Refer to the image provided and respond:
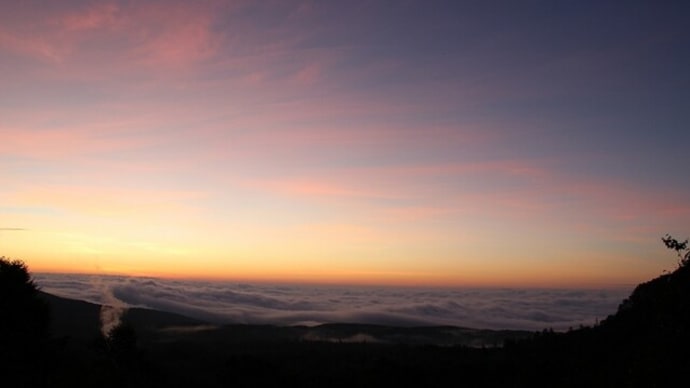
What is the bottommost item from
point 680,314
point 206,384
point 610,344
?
point 206,384

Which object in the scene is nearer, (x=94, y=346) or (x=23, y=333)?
(x=23, y=333)

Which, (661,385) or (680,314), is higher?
(680,314)

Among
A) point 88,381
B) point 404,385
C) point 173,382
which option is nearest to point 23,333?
point 88,381

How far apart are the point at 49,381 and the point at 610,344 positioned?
6666 inches

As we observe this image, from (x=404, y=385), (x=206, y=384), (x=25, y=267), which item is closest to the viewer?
(x=25, y=267)

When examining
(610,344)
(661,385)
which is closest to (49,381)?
(661,385)

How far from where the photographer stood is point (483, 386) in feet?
630

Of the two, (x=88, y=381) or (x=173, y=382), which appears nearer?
(x=88, y=381)

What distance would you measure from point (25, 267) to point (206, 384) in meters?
142

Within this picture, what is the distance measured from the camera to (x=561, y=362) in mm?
192875

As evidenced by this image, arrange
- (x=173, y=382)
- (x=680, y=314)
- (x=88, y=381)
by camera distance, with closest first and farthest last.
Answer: (x=680, y=314) < (x=88, y=381) < (x=173, y=382)

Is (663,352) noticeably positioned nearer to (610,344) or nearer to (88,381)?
(88,381)

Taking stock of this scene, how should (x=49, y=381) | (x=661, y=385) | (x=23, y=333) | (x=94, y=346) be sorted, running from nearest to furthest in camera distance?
(x=661, y=385) → (x=49, y=381) → (x=23, y=333) → (x=94, y=346)

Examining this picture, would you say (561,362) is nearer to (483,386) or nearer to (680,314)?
(483,386)
